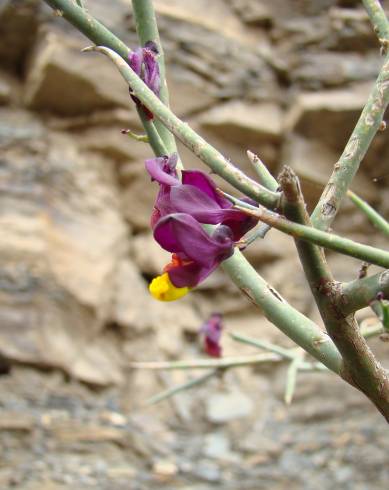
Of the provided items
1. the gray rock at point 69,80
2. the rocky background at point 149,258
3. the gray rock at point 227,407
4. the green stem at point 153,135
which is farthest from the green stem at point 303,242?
the gray rock at point 69,80

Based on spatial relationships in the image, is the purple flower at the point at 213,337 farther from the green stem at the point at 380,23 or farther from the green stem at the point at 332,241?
the green stem at the point at 332,241

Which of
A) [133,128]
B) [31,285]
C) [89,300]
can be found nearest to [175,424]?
[89,300]

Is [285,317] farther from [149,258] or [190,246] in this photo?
[149,258]

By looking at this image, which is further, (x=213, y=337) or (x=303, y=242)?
(x=213, y=337)

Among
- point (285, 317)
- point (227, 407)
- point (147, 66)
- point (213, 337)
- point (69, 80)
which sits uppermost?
point (69, 80)

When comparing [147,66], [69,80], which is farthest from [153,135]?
[69,80]
